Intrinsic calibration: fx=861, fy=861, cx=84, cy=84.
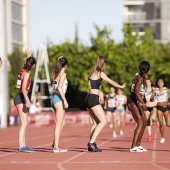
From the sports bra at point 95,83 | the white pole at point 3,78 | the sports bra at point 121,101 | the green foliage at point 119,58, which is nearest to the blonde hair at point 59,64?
the sports bra at point 95,83

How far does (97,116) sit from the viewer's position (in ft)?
63.6

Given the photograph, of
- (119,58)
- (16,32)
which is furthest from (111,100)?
(16,32)

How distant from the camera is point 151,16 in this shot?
374 feet

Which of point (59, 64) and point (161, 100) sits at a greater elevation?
point (59, 64)

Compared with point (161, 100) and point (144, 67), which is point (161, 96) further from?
point (144, 67)

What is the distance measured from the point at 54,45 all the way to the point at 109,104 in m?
56.8

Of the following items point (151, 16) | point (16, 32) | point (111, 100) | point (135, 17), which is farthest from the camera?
point (16, 32)

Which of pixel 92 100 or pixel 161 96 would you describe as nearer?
pixel 92 100

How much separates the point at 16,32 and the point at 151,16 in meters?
26.2

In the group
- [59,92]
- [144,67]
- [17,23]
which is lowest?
[59,92]

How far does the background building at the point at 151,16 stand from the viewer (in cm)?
11212

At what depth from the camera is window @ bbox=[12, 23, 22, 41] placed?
427ft

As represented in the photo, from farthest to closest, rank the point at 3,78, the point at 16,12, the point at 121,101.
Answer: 1. the point at 16,12
2. the point at 3,78
3. the point at 121,101

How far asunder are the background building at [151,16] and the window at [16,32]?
20795mm
